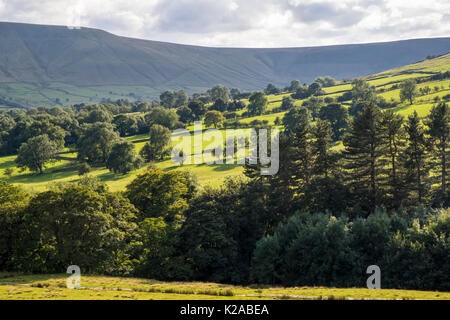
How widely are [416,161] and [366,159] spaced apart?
7.13 metres

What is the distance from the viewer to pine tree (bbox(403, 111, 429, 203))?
172 ft

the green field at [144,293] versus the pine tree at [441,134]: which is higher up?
the pine tree at [441,134]

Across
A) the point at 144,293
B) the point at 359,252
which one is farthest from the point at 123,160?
the point at 144,293

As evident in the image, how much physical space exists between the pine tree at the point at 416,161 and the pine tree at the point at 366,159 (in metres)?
4.00

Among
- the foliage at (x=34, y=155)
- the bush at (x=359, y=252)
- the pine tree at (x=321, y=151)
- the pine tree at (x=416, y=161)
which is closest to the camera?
the bush at (x=359, y=252)

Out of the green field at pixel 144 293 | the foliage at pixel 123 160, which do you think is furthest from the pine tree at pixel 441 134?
the foliage at pixel 123 160

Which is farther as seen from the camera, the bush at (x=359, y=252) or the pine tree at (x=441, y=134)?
the pine tree at (x=441, y=134)

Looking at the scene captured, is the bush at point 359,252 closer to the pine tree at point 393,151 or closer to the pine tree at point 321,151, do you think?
the pine tree at point 393,151

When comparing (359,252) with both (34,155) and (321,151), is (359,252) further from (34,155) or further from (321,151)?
(34,155)

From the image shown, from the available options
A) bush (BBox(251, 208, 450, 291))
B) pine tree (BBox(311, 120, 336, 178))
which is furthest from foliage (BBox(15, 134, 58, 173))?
bush (BBox(251, 208, 450, 291))

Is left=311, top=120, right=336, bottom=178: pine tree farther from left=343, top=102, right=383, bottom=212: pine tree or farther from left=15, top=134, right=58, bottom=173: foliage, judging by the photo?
left=15, top=134, right=58, bottom=173: foliage

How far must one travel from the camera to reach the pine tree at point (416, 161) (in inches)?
2063

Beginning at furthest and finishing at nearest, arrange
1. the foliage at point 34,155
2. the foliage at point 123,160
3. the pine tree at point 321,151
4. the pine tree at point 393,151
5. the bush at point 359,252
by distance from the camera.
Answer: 1. the foliage at point 34,155
2. the foliage at point 123,160
3. the pine tree at point 321,151
4. the pine tree at point 393,151
5. the bush at point 359,252

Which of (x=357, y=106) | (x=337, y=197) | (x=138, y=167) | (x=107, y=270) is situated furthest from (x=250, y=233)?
(x=357, y=106)
